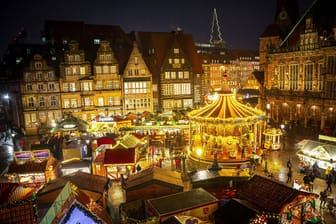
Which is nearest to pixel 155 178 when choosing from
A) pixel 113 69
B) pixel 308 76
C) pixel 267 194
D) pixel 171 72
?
pixel 267 194

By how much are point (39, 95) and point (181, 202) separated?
93.0ft

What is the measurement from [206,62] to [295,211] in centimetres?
5832

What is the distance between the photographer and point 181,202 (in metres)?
9.45

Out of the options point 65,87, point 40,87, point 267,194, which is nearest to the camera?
point 267,194

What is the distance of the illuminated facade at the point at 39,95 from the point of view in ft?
105

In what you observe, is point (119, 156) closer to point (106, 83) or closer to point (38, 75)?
point (106, 83)

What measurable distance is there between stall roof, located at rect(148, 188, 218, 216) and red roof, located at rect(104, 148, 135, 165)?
22.1 feet

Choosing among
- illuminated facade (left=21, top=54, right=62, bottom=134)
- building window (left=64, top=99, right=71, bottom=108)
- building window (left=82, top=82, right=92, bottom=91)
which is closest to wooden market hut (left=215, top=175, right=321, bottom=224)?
building window (left=82, top=82, right=92, bottom=91)

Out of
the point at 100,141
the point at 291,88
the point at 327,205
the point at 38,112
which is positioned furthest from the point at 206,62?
the point at 327,205

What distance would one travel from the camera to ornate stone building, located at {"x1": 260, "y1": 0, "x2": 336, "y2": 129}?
28891 mm

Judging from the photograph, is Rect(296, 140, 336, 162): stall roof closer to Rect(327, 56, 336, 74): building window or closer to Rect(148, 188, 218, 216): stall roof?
Rect(148, 188, 218, 216): stall roof

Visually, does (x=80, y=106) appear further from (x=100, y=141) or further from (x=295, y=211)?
(x=295, y=211)

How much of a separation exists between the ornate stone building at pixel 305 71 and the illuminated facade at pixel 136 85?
53.3 feet

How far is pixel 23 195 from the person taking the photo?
11.1 meters
